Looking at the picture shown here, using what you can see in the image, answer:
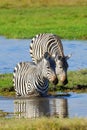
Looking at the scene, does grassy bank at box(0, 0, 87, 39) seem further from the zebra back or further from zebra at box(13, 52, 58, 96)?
zebra at box(13, 52, 58, 96)

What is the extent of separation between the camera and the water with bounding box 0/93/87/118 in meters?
14.2

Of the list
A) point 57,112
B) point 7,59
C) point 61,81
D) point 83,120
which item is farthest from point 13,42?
point 83,120

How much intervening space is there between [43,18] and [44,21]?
1585mm

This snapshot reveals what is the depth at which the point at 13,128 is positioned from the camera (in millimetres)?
11266

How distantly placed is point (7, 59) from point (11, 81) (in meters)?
5.75

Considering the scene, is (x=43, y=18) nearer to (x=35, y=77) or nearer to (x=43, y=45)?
(x=43, y=45)

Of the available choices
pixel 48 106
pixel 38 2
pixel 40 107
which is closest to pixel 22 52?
pixel 48 106

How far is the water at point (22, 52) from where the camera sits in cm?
2309

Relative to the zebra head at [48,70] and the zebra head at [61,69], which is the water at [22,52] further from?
the zebra head at [48,70]

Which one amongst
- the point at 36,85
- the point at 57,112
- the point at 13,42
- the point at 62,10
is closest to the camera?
the point at 57,112

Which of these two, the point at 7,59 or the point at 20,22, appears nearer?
the point at 7,59

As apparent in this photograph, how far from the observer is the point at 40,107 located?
1541 centimetres

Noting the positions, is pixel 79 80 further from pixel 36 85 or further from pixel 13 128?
pixel 13 128

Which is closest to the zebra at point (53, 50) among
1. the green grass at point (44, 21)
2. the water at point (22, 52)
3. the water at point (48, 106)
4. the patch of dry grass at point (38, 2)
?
the water at point (48, 106)
